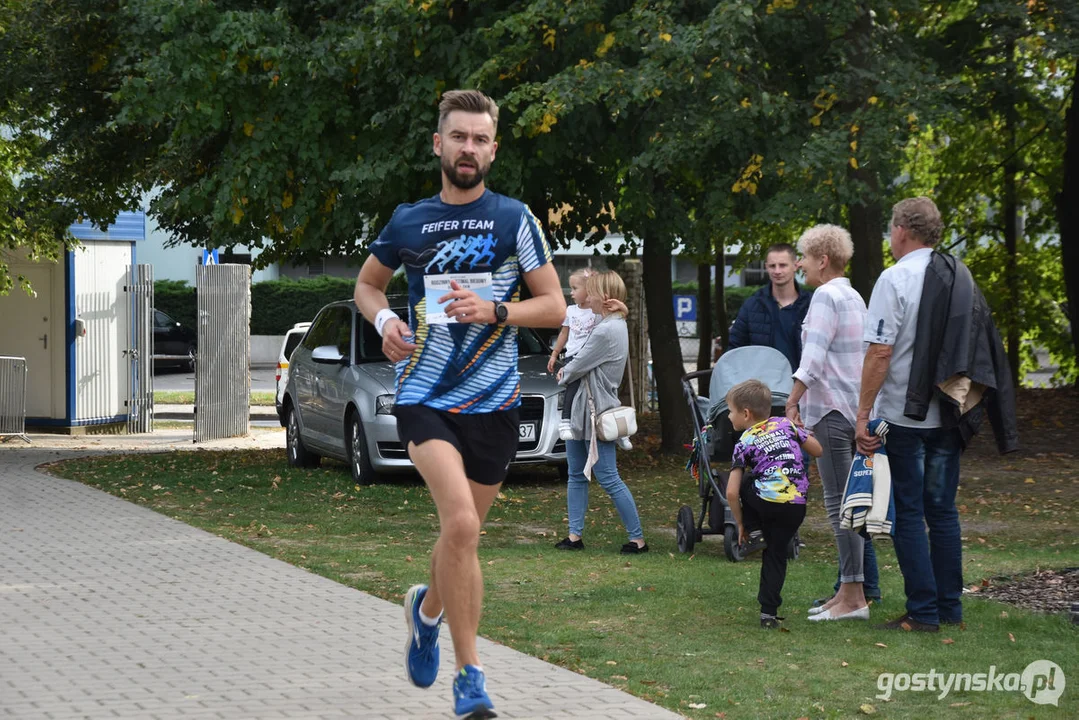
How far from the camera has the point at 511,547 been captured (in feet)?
34.1

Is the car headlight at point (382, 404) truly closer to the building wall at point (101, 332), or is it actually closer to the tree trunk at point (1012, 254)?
the building wall at point (101, 332)

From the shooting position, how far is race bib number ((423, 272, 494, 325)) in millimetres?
5279

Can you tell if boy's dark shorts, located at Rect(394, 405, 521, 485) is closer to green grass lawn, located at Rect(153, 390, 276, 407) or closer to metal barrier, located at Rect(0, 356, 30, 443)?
metal barrier, located at Rect(0, 356, 30, 443)

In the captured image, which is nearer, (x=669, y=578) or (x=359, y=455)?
(x=669, y=578)

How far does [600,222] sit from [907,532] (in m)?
10.9

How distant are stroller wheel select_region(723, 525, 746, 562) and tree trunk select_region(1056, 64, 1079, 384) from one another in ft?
40.9

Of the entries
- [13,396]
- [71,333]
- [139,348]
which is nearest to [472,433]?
[13,396]

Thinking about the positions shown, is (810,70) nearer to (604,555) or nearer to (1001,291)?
(604,555)

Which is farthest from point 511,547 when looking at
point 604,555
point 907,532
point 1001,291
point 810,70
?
point 1001,291

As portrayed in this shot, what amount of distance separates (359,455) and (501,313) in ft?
30.7

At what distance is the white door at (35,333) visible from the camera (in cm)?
2230

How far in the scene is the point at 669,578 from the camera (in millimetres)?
8797

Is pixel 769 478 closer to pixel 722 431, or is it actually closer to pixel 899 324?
pixel 899 324

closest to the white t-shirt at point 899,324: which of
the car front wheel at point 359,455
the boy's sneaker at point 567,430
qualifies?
the boy's sneaker at point 567,430
